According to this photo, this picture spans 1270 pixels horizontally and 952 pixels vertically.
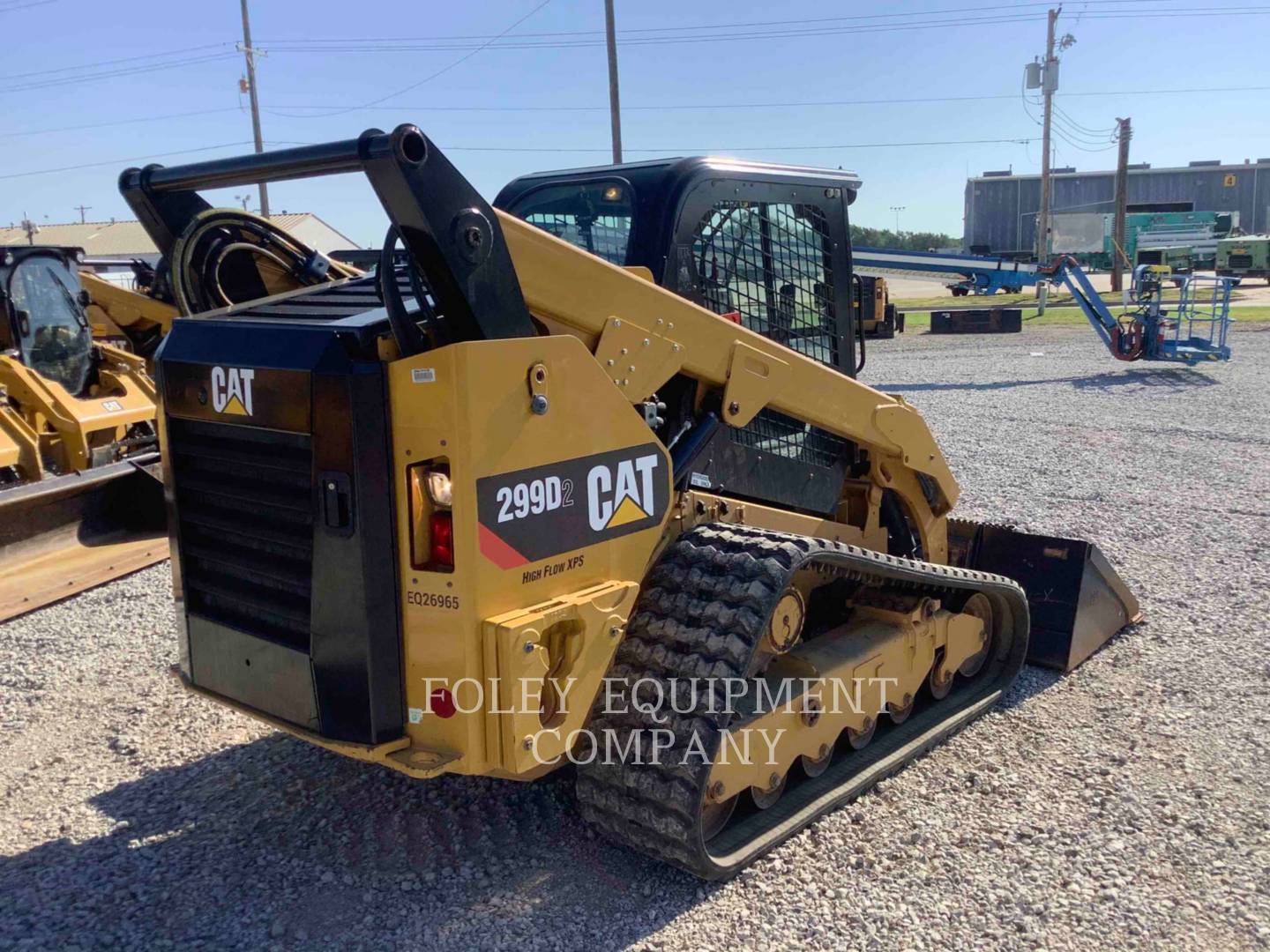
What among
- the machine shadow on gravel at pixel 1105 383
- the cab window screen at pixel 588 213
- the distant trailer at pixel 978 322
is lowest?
the machine shadow on gravel at pixel 1105 383

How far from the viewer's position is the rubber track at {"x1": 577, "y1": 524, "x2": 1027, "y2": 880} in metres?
3.27

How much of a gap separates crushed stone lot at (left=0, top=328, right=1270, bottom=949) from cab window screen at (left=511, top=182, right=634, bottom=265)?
2123 mm

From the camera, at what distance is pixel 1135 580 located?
6.59m

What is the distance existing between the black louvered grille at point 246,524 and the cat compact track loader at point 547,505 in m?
0.01

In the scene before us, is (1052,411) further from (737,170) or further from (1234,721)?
(737,170)

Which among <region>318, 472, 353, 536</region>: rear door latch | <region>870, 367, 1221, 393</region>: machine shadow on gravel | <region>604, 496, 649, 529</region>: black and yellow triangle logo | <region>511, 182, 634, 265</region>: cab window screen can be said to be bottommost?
<region>870, 367, 1221, 393</region>: machine shadow on gravel

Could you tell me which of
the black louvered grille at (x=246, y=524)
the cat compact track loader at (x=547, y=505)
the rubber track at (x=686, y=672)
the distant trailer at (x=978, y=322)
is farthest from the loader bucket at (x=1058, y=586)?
the distant trailer at (x=978, y=322)

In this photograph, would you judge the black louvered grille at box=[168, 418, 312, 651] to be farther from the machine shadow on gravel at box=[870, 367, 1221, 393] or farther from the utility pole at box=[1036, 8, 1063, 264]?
the utility pole at box=[1036, 8, 1063, 264]

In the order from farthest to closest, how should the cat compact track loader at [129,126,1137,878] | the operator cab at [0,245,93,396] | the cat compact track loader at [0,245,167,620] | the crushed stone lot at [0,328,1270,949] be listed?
the operator cab at [0,245,93,396], the cat compact track loader at [0,245,167,620], the crushed stone lot at [0,328,1270,949], the cat compact track loader at [129,126,1137,878]

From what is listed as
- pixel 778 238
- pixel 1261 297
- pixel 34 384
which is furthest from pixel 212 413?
pixel 1261 297

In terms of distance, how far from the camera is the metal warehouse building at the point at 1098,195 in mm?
59656

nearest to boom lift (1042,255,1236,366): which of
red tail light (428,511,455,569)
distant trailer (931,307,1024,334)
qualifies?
distant trailer (931,307,1024,334)

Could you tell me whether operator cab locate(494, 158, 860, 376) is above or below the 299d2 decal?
above

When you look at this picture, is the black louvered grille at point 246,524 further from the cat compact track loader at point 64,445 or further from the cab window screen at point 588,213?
the cat compact track loader at point 64,445
